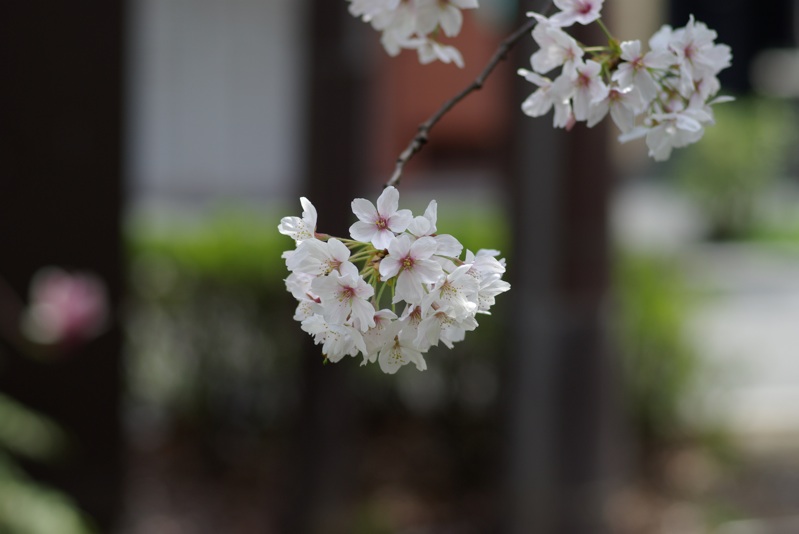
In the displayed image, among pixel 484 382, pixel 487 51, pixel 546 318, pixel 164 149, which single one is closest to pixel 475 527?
pixel 484 382

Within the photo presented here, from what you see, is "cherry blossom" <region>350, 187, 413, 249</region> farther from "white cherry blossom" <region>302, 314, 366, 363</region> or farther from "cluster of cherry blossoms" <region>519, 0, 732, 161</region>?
"cluster of cherry blossoms" <region>519, 0, 732, 161</region>

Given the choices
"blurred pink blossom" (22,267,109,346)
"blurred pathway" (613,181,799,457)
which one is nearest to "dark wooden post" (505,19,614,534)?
"blurred pathway" (613,181,799,457)

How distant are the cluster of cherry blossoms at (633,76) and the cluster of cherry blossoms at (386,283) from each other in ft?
0.67

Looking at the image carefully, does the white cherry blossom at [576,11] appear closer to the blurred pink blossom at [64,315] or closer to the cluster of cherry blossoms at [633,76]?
the cluster of cherry blossoms at [633,76]

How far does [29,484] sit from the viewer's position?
11.5 ft

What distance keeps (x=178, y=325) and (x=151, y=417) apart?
545 millimetres

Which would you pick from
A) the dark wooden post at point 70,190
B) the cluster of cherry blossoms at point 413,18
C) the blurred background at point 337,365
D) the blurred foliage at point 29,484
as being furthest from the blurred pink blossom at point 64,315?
the cluster of cherry blossoms at point 413,18

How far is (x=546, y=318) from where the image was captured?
12.0 feet

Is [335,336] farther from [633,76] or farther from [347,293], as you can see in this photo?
[633,76]

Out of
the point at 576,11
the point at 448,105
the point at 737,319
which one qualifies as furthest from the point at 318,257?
the point at 737,319

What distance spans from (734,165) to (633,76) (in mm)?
13197

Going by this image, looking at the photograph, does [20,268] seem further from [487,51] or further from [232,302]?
[487,51]

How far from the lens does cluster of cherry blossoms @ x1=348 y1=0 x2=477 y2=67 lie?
1132 mm

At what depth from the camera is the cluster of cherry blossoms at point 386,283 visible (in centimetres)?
90
